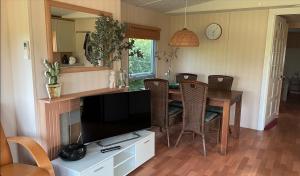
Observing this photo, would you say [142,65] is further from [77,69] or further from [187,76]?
[77,69]

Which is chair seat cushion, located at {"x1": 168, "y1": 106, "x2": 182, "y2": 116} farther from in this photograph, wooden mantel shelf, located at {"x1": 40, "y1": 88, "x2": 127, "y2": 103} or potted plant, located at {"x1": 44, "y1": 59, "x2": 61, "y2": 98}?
potted plant, located at {"x1": 44, "y1": 59, "x2": 61, "y2": 98}

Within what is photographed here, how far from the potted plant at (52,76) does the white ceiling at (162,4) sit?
1.89 m

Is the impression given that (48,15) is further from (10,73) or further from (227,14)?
(227,14)

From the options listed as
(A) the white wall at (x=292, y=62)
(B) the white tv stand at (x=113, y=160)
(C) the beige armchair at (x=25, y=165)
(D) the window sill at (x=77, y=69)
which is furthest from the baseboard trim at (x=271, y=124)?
(A) the white wall at (x=292, y=62)

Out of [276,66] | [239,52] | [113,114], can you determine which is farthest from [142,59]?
[276,66]

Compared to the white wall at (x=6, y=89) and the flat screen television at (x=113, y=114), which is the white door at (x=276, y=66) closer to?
the flat screen television at (x=113, y=114)

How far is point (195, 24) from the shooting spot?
4.80 metres

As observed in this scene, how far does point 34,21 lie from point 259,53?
3585 mm

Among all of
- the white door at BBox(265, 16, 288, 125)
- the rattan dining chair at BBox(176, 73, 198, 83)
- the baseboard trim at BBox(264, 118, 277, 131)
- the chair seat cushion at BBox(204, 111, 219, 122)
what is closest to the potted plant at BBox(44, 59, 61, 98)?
the chair seat cushion at BBox(204, 111, 219, 122)

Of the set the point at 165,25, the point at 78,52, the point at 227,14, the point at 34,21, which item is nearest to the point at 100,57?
the point at 78,52

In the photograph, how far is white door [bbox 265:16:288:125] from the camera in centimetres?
426

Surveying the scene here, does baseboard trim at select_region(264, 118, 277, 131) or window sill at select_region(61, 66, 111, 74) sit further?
baseboard trim at select_region(264, 118, 277, 131)

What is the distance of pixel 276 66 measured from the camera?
4.58 metres

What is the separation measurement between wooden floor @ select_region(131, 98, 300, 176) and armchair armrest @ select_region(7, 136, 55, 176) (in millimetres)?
1088
